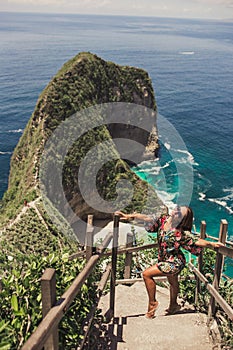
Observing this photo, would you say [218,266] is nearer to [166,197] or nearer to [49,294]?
[49,294]

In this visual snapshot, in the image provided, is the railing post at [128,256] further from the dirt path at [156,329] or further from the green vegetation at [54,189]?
the dirt path at [156,329]

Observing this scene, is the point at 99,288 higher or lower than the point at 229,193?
higher

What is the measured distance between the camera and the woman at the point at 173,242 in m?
4.50

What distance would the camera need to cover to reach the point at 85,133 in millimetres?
38875

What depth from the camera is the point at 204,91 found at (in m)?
90.4

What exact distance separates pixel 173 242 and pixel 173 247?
0.25 ft

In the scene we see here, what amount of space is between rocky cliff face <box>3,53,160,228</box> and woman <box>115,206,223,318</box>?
23138mm

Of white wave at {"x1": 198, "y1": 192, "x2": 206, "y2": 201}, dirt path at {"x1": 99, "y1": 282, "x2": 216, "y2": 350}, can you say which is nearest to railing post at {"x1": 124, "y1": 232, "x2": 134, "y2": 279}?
dirt path at {"x1": 99, "y1": 282, "x2": 216, "y2": 350}

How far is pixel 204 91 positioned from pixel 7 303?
3676 inches

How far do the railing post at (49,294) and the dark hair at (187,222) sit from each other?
2.14 meters

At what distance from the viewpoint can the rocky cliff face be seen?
1275 inches

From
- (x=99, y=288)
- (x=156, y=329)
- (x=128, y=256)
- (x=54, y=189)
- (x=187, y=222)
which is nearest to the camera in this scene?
(x=187, y=222)

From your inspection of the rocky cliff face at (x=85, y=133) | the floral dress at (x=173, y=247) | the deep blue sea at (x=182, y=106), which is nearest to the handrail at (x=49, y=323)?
the floral dress at (x=173, y=247)

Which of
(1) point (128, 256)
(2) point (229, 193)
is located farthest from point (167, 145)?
(1) point (128, 256)
